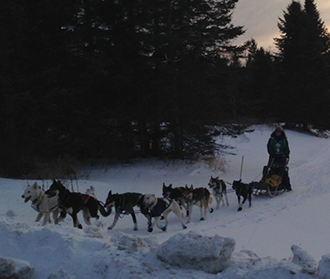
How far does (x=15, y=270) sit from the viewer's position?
3.43 m

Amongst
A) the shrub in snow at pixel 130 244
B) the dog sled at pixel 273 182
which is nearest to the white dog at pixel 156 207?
the shrub in snow at pixel 130 244

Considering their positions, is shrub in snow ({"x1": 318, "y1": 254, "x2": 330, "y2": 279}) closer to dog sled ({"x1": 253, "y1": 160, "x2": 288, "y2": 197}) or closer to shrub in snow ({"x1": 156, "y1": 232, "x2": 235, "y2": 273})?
shrub in snow ({"x1": 156, "y1": 232, "x2": 235, "y2": 273})

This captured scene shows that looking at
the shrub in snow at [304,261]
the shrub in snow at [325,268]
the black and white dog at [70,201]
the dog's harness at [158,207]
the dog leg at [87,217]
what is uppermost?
the shrub in snow at [325,268]

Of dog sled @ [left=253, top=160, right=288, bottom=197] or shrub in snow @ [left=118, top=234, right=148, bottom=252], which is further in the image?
dog sled @ [left=253, top=160, right=288, bottom=197]

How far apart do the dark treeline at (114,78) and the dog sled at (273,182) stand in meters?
4.80

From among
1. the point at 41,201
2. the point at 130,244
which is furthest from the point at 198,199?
the point at 130,244

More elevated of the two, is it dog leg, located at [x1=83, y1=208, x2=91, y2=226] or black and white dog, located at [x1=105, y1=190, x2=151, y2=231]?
black and white dog, located at [x1=105, y1=190, x2=151, y2=231]

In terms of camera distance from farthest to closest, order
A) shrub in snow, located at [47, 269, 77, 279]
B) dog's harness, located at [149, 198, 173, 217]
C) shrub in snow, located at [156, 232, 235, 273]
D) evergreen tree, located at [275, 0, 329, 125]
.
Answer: evergreen tree, located at [275, 0, 329, 125]
dog's harness, located at [149, 198, 173, 217]
shrub in snow, located at [156, 232, 235, 273]
shrub in snow, located at [47, 269, 77, 279]

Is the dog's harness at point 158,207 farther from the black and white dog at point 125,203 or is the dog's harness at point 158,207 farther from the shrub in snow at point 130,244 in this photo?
the shrub in snow at point 130,244

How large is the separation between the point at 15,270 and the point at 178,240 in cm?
173

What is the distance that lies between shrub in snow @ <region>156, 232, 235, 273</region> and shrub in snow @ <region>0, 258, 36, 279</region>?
1385mm

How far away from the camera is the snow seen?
3.41 meters

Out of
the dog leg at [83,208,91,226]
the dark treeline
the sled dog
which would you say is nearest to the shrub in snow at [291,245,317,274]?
the sled dog

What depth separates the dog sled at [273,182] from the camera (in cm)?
955
